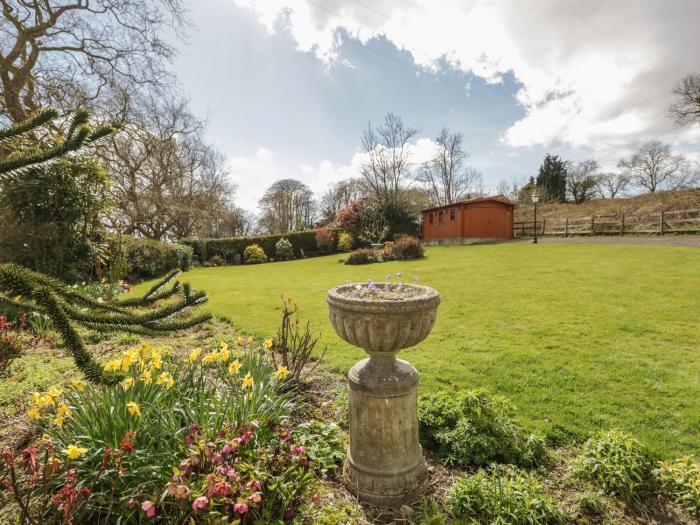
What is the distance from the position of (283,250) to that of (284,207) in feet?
48.6

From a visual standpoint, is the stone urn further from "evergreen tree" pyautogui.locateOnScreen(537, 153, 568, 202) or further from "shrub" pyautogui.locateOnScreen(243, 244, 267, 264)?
"evergreen tree" pyautogui.locateOnScreen(537, 153, 568, 202)

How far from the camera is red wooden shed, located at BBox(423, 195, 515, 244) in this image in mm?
24609

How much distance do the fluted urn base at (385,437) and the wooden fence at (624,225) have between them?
79.3 ft

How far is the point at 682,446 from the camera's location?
270cm

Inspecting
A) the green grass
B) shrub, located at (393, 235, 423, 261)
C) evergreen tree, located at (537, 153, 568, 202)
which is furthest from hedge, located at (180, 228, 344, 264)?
evergreen tree, located at (537, 153, 568, 202)

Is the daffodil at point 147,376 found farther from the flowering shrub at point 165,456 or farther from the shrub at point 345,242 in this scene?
the shrub at point 345,242

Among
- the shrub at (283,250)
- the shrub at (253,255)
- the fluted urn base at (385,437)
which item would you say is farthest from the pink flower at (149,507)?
the shrub at (283,250)

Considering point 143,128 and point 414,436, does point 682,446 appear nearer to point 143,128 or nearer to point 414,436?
point 414,436

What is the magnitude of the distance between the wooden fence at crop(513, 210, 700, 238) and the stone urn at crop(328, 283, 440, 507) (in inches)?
950

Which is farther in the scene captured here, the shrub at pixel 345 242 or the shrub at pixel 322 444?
the shrub at pixel 345 242

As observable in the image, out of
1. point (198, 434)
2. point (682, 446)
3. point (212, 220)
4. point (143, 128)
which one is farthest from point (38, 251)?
point (212, 220)

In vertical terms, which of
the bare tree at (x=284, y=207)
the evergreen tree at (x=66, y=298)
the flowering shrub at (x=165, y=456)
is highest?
the bare tree at (x=284, y=207)

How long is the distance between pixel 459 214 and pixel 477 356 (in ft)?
71.4

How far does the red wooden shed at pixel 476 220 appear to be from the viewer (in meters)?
24.6
